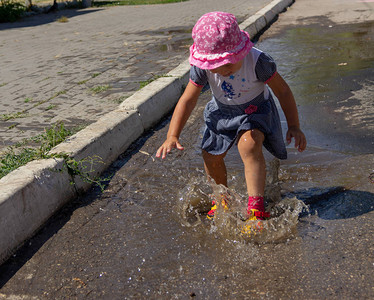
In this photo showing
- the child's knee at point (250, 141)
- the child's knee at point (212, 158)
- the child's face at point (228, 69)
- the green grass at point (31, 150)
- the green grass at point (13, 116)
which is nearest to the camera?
the child's face at point (228, 69)

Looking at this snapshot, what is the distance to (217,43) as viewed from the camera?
8.58 feet

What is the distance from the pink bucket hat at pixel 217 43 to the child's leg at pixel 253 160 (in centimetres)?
46

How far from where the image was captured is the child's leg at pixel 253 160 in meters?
2.86

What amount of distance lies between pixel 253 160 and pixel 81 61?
503 centimetres

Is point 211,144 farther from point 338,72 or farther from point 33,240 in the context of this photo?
point 338,72

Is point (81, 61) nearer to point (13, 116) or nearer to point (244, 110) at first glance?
point (13, 116)

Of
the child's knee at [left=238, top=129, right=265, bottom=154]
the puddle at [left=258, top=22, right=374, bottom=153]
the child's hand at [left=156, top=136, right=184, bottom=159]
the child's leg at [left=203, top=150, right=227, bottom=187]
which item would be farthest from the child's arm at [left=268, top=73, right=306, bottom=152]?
the puddle at [left=258, top=22, right=374, bottom=153]

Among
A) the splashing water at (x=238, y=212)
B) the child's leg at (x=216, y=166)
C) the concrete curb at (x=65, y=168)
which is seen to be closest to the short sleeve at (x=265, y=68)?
the child's leg at (x=216, y=166)

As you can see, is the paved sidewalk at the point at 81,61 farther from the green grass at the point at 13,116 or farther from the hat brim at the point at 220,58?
the hat brim at the point at 220,58

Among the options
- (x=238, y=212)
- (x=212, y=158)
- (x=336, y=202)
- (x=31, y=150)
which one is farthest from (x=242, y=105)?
(x=31, y=150)

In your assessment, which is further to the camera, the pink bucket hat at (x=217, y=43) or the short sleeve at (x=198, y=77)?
the short sleeve at (x=198, y=77)

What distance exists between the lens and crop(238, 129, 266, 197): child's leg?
2863 mm

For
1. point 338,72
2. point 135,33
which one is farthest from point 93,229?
point 135,33

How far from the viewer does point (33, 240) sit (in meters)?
3.01
